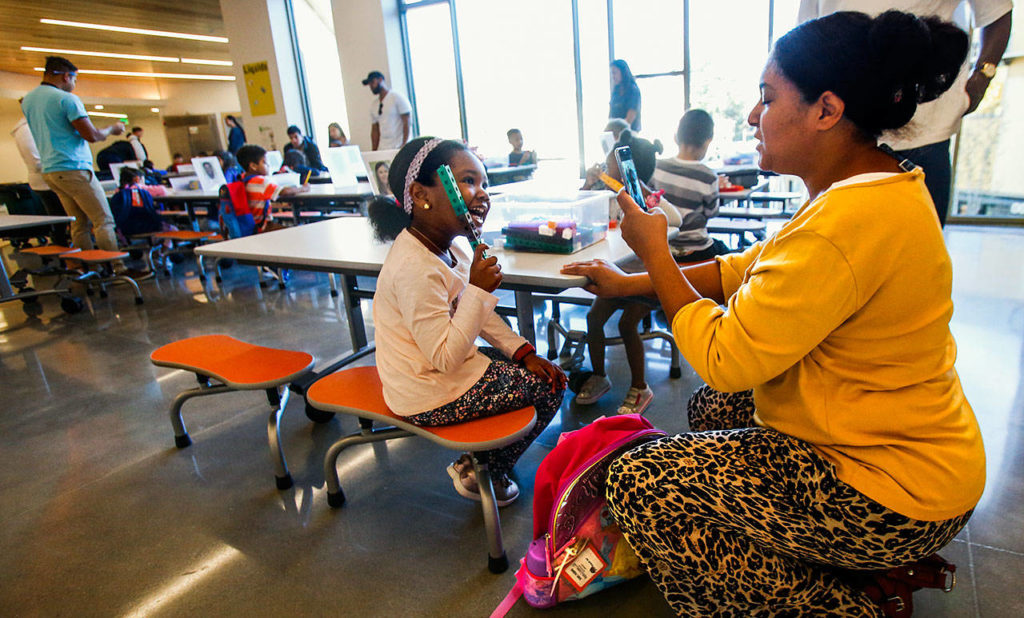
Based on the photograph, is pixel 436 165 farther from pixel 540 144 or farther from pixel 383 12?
pixel 383 12

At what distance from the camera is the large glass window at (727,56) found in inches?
227

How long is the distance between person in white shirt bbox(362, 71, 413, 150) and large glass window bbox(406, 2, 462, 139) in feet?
6.03

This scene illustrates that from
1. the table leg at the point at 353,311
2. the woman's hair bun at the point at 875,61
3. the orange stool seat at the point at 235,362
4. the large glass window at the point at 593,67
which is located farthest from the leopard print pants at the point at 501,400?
the large glass window at the point at 593,67

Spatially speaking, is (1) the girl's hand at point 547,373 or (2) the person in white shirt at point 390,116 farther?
(2) the person in white shirt at point 390,116

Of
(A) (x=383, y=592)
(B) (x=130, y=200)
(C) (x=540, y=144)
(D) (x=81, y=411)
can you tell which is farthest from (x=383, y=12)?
(A) (x=383, y=592)

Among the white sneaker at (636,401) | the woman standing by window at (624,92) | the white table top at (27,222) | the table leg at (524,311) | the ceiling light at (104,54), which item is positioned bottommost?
the white sneaker at (636,401)

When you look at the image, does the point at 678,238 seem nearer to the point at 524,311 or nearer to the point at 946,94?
the point at 524,311

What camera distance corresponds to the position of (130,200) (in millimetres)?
5227

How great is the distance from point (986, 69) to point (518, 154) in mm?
4737

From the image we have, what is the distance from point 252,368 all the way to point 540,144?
6.08 meters

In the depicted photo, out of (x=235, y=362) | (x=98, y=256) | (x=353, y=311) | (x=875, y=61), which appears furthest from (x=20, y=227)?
(x=875, y=61)

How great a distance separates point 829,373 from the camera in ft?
2.98

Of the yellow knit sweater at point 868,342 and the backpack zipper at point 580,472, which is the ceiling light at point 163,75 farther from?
the yellow knit sweater at point 868,342

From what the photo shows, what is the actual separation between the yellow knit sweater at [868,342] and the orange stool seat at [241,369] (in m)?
1.44
